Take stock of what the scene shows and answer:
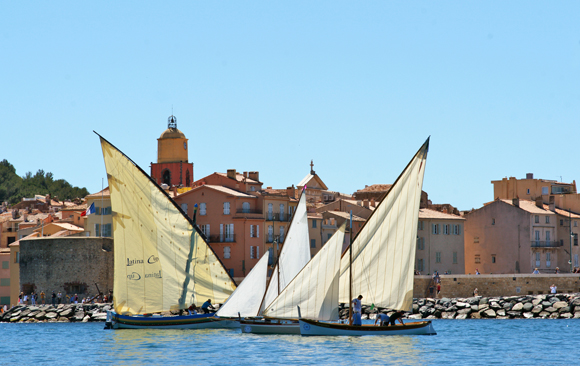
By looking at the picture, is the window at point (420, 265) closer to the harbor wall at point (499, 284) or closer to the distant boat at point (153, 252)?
the harbor wall at point (499, 284)

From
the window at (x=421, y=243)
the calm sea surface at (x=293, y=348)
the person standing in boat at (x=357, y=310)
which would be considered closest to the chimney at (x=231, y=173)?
the window at (x=421, y=243)

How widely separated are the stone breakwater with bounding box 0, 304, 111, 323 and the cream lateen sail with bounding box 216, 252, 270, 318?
25.7 m

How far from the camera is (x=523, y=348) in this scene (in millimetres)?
46344

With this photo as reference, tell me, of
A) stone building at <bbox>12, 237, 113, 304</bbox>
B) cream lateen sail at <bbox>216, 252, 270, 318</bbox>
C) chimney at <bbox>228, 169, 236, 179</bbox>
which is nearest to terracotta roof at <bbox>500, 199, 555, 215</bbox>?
chimney at <bbox>228, 169, 236, 179</bbox>

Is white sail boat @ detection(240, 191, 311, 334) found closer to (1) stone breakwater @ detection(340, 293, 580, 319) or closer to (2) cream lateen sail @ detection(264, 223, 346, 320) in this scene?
(2) cream lateen sail @ detection(264, 223, 346, 320)

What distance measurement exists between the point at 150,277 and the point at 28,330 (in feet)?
65.0

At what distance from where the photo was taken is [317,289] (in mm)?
43781

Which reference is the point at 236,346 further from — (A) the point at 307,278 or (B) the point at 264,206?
(B) the point at 264,206

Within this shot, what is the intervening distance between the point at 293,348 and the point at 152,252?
1060 centimetres

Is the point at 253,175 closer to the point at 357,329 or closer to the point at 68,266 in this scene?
the point at 68,266

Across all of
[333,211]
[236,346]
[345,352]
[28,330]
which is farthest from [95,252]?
[345,352]

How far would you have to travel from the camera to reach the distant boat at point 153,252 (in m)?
49.2

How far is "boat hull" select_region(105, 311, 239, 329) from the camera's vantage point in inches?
2077

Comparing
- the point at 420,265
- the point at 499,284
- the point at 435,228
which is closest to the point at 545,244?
the point at 435,228
